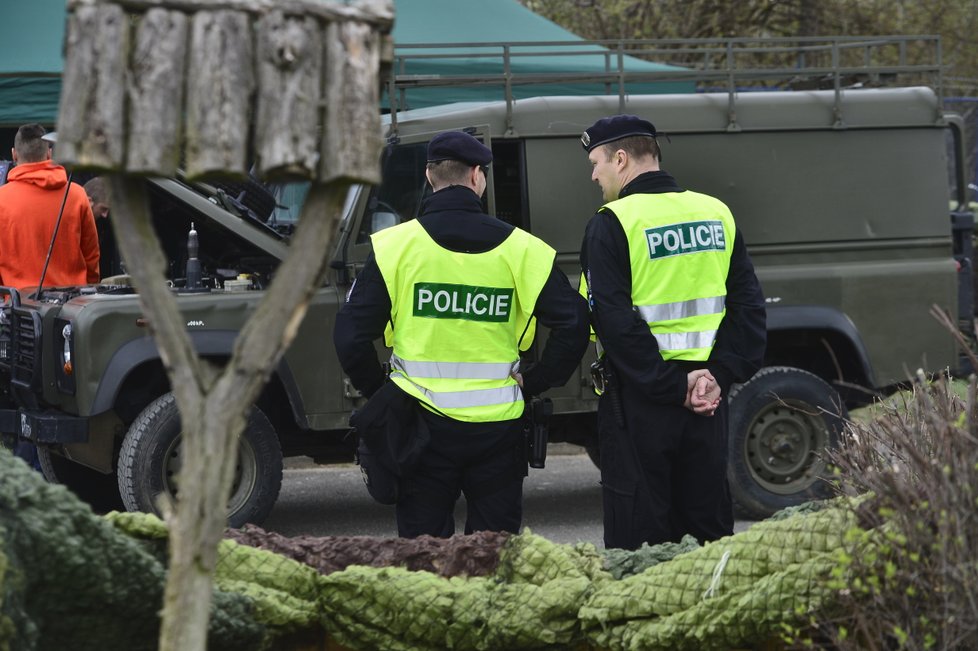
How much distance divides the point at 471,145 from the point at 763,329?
3.70ft

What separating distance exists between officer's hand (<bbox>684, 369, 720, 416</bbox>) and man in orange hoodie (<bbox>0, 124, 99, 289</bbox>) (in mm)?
4255

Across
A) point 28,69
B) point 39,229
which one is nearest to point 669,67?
point 28,69

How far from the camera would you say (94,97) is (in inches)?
76.5

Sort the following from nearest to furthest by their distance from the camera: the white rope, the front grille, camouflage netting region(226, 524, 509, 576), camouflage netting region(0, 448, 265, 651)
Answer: camouflage netting region(0, 448, 265, 651) → the white rope → camouflage netting region(226, 524, 509, 576) → the front grille

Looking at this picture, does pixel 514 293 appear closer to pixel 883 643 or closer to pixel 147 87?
pixel 883 643

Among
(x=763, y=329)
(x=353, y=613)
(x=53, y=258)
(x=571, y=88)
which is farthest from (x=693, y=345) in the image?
(x=571, y=88)

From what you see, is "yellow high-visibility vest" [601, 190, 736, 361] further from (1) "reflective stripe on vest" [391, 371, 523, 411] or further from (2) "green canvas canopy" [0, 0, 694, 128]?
(2) "green canvas canopy" [0, 0, 694, 128]

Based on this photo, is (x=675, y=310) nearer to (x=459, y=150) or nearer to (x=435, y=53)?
(x=459, y=150)

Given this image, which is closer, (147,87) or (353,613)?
(147,87)

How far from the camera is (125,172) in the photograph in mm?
1957

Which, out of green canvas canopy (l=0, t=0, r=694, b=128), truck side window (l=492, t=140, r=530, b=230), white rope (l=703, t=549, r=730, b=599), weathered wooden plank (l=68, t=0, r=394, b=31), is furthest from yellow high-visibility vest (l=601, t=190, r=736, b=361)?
green canvas canopy (l=0, t=0, r=694, b=128)

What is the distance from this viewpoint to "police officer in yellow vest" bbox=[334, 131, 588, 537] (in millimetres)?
4457

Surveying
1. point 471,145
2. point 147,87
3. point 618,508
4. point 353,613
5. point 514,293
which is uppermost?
point 147,87

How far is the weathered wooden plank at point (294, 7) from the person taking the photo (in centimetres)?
197
